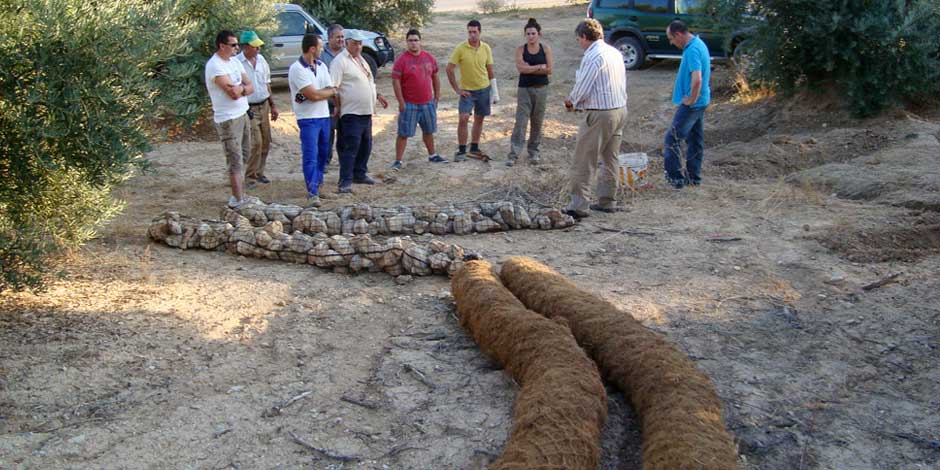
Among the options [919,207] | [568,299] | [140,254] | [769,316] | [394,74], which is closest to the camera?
[568,299]

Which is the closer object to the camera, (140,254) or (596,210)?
(140,254)

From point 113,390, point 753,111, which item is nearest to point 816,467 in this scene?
point 113,390

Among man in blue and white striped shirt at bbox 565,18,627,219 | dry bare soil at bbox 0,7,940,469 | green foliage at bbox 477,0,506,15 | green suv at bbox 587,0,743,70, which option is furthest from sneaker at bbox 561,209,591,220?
green foliage at bbox 477,0,506,15

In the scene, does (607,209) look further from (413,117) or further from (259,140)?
(259,140)

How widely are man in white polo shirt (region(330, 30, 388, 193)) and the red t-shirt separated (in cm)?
86

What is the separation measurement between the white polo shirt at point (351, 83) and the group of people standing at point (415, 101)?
11mm

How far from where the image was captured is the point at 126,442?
14.6ft

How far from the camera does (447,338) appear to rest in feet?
19.3

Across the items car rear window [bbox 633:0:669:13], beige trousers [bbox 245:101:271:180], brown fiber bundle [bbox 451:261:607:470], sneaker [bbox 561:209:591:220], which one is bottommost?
sneaker [bbox 561:209:591:220]

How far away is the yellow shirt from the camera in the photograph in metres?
11.3

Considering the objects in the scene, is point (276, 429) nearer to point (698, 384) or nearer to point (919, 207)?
point (698, 384)

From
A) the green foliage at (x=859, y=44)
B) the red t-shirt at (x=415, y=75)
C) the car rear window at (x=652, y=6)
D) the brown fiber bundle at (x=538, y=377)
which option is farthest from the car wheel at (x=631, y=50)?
the brown fiber bundle at (x=538, y=377)

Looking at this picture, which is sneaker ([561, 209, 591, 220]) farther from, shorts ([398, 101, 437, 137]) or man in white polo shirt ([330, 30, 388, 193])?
shorts ([398, 101, 437, 137])

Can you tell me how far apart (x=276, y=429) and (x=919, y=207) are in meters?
7.14
